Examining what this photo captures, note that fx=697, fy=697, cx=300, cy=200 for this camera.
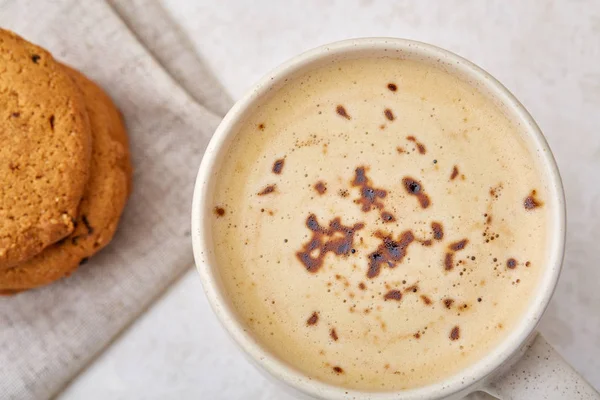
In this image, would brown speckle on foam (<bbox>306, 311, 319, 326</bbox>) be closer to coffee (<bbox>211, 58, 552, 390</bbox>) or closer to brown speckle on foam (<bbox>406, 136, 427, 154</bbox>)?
coffee (<bbox>211, 58, 552, 390</bbox>)

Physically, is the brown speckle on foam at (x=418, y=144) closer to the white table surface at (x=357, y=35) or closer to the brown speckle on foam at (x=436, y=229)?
the brown speckle on foam at (x=436, y=229)

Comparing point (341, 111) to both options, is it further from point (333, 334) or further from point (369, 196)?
point (333, 334)

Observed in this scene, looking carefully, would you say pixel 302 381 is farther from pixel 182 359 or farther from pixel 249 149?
pixel 182 359

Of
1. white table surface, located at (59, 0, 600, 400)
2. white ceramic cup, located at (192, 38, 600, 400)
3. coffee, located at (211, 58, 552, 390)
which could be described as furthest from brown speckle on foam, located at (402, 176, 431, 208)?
white table surface, located at (59, 0, 600, 400)

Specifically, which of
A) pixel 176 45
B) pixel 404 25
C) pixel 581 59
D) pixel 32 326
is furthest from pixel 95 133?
pixel 581 59

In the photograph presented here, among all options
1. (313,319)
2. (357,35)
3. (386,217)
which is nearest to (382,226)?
(386,217)
